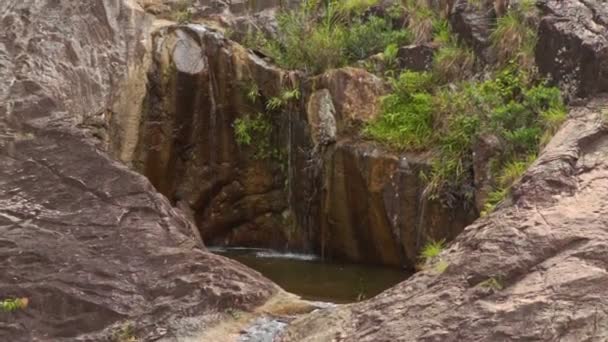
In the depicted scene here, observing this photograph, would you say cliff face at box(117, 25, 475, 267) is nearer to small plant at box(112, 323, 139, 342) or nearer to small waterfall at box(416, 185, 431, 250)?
small waterfall at box(416, 185, 431, 250)

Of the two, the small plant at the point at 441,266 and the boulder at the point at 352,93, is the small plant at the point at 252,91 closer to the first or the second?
the boulder at the point at 352,93

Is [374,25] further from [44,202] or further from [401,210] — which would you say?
[44,202]

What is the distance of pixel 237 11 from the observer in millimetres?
12867

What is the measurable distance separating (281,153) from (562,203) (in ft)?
17.7

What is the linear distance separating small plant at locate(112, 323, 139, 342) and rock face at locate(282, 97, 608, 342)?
1113 millimetres

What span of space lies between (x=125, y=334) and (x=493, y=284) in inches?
103

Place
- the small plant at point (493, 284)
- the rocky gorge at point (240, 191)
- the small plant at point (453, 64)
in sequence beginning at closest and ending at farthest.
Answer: the small plant at point (493, 284), the rocky gorge at point (240, 191), the small plant at point (453, 64)

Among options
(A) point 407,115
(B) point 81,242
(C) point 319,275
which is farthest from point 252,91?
(B) point 81,242

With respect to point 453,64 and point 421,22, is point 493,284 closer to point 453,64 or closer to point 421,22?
point 453,64

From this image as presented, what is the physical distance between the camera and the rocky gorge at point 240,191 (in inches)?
237

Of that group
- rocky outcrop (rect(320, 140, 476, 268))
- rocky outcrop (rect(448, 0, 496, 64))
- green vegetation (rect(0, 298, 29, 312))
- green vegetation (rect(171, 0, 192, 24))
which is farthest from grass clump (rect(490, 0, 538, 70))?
green vegetation (rect(0, 298, 29, 312))

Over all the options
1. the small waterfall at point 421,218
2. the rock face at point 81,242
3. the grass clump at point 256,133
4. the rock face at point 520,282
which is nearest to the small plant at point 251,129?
the grass clump at point 256,133

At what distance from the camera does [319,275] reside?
966 centimetres

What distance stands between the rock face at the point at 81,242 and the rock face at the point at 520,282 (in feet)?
2.83
